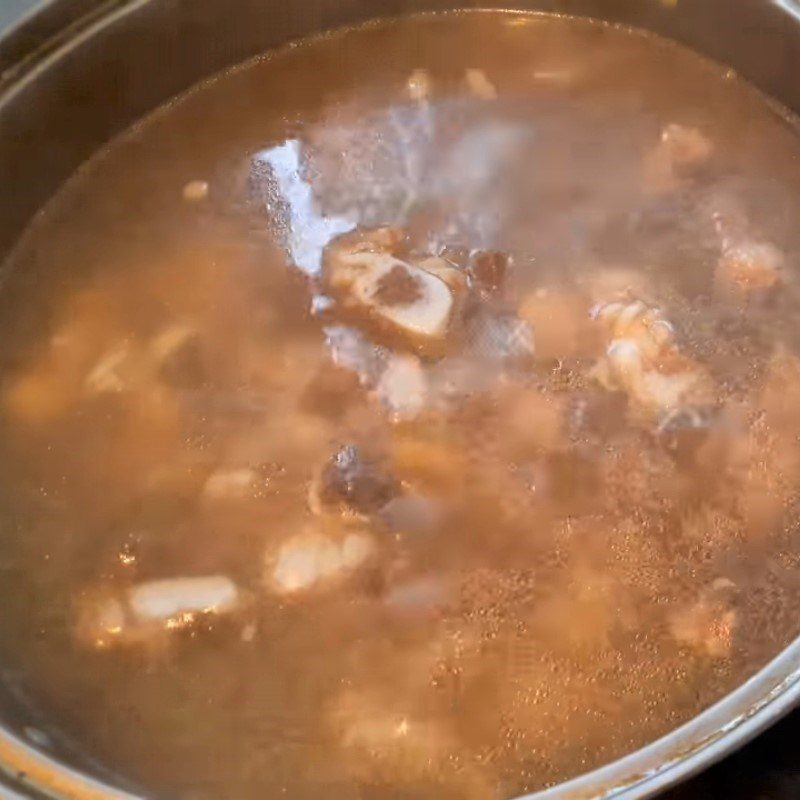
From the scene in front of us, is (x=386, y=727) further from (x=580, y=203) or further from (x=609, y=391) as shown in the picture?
(x=580, y=203)

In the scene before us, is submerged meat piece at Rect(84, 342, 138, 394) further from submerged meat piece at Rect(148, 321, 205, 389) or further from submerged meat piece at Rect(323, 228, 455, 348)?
submerged meat piece at Rect(323, 228, 455, 348)

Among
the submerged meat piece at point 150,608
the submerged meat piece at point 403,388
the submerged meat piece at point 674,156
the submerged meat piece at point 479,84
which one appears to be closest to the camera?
the submerged meat piece at point 150,608

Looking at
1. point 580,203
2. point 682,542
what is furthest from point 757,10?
point 682,542

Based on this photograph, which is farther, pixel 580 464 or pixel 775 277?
pixel 775 277

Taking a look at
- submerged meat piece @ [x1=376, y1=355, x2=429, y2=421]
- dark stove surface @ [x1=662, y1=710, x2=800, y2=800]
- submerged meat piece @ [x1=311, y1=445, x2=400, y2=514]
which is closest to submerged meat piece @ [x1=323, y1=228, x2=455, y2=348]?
submerged meat piece @ [x1=376, y1=355, x2=429, y2=421]

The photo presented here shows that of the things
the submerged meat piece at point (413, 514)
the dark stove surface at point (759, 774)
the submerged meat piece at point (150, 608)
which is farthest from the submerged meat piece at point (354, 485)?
the dark stove surface at point (759, 774)

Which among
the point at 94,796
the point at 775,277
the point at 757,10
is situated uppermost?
the point at 757,10

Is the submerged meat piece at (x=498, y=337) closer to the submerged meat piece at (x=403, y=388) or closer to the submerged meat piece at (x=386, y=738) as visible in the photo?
the submerged meat piece at (x=403, y=388)
